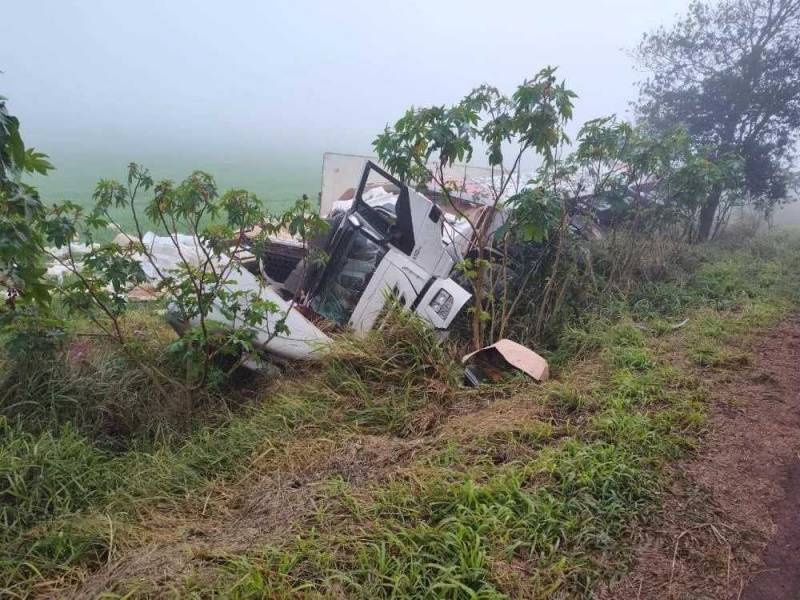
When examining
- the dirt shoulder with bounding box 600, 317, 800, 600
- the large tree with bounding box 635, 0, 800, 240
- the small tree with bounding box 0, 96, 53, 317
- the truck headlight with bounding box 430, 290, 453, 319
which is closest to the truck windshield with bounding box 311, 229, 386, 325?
the truck headlight with bounding box 430, 290, 453, 319

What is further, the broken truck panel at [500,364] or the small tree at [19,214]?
the broken truck panel at [500,364]

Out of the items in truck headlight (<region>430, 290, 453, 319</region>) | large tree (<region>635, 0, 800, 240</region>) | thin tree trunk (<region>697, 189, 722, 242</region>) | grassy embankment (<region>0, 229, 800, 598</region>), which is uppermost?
large tree (<region>635, 0, 800, 240</region>)

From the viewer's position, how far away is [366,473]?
7.72 ft

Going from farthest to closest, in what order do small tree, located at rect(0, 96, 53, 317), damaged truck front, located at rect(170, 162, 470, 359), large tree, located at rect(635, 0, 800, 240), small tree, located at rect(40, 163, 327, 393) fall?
large tree, located at rect(635, 0, 800, 240) < damaged truck front, located at rect(170, 162, 470, 359) < small tree, located at rect(40, 163, 327, 393) < small tree, located at rect(0, 96, 53, 317)

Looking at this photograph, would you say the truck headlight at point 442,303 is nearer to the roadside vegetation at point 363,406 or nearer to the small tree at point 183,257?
the roadside vegetation at point 363,406

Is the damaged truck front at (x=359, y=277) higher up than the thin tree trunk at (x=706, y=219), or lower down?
lower down

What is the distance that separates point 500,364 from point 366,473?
147cm

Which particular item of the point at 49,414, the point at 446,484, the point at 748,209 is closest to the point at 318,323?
the point at 49,414

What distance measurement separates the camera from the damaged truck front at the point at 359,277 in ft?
12.1

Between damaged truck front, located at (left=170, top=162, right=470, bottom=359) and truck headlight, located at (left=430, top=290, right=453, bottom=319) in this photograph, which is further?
truck headlight, located at (left=430, top=290, right=453, bottom=319)

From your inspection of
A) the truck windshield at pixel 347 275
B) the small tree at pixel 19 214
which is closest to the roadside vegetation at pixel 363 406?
the small tree at pixel 19 214

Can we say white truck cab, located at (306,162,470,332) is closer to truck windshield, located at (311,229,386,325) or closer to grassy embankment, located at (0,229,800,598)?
truck windshield, located at (311,229,386,325)

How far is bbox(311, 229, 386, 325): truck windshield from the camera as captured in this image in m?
4.26

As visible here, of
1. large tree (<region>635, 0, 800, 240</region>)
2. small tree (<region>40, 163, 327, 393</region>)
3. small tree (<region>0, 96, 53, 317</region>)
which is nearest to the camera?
small tree (<region>0, 96, 53, 317</region>)
